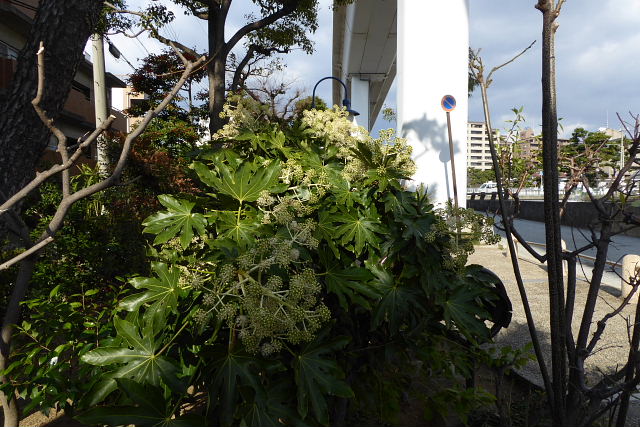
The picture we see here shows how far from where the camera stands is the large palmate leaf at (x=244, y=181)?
→ 5.37ft

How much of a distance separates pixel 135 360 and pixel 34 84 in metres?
1.67

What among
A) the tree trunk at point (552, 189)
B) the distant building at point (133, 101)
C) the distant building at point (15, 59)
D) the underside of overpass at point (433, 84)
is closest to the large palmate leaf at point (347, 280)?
the tree trunk at point (552, 189)

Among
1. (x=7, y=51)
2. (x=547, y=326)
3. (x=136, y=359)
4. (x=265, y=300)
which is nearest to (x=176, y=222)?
(x=136, y=359)

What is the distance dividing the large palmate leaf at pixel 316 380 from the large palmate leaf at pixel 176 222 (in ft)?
2.03

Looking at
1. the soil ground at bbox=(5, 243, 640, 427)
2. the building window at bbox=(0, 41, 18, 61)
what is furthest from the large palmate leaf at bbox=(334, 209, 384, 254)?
the building window at bbox=(0, 41, 18, 61)

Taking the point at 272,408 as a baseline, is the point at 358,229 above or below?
above

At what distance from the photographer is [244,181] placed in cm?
165

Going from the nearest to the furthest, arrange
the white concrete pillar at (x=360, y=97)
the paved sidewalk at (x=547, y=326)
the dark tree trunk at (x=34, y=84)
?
the dark tree trunk at (x=34, y=84)
the paved sidewalk at (x=547, y=326)
the white concrete pillar at (x=360, y=97)

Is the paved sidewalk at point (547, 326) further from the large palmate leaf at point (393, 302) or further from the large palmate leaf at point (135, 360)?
the large palmate leaf at point (135, 360)

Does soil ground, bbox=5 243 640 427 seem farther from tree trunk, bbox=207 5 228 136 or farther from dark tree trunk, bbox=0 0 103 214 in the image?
tree trunk, bbox=207 5 228 136

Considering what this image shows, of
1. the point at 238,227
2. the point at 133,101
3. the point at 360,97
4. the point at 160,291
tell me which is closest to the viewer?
the point at 160,291

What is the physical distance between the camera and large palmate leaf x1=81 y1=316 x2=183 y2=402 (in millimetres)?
1292

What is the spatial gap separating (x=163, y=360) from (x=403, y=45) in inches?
245

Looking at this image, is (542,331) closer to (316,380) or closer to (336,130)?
(336,130)
